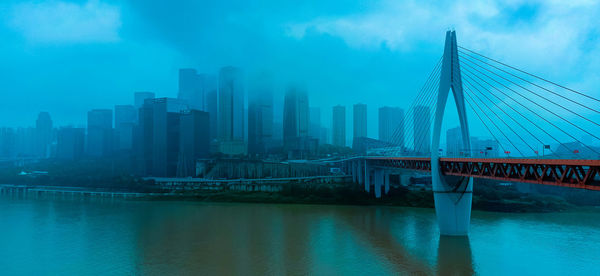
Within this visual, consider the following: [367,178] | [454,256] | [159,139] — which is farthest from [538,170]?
[159,139]

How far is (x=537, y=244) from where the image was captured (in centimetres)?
1227

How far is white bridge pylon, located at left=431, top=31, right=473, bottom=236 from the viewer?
42.0 feet

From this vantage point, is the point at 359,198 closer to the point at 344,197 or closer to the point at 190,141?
the point at 344,197

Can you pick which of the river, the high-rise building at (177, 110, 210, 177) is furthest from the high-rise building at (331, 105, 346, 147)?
the river

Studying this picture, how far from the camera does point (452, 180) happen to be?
43.3 ft

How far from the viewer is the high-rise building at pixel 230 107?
54438mm

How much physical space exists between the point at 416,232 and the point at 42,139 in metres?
69.5

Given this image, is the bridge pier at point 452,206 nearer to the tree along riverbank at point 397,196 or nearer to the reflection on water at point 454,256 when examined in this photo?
the reflection on water at point 454,256

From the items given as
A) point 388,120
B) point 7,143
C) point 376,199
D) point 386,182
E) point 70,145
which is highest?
point 388,120

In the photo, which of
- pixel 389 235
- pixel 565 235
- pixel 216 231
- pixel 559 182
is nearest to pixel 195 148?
pixel 216 231

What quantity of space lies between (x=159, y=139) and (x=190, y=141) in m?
3.67

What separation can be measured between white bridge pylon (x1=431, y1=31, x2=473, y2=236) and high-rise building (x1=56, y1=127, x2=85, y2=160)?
5100cm

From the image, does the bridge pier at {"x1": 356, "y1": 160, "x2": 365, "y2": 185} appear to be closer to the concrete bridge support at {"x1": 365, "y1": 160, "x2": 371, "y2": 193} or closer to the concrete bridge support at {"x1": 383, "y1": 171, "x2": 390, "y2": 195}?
the concrete bridge support at {"x1": 365, "y1": 160, "x2": 371, "y2": 193}

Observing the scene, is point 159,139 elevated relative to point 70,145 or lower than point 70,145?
lower
